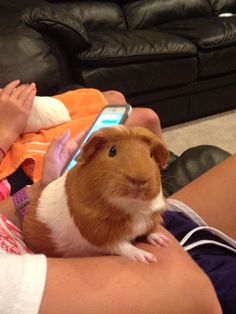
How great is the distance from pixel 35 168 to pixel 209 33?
1.81 m

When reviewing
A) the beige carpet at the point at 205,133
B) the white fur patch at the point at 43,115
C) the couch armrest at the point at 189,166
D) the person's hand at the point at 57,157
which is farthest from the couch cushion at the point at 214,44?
the person's hand at the point at 57,157

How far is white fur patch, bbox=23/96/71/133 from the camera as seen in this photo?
4.38ft

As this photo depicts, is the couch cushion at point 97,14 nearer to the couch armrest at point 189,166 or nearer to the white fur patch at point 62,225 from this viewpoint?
the couch armrest at point 189,166

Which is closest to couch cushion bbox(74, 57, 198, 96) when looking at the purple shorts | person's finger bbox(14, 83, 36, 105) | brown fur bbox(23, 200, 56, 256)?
person's finger bbox(14, 83, 36, 105)

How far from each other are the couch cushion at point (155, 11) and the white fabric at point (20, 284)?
2848 mm

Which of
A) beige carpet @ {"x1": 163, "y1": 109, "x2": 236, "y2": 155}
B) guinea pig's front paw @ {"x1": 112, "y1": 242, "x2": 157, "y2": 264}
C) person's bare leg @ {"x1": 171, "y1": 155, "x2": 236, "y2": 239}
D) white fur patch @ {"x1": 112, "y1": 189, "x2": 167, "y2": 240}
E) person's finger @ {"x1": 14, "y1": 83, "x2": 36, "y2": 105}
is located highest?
white fur patch @ {"x1": 112, "y1": 189, "x2": 167, "y2": 240}

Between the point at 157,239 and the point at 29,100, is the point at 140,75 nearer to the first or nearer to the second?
the point at 29,100

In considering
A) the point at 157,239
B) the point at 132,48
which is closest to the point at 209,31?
the point at 132,48

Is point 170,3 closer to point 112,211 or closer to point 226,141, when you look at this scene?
point 226,141

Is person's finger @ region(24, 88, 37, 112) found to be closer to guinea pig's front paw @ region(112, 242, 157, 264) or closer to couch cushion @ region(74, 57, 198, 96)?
guinea pig's front paw @ region(112, 242, 157, 264)

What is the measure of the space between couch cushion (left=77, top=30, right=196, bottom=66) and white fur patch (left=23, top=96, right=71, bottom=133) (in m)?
0.98

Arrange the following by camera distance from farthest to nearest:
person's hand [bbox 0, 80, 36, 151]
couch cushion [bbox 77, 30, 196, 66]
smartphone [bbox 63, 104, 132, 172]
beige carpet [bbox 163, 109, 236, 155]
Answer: beige carpet [bbox 163, 109, 236, 155] → couch cushion [bbox 77, 30, 196, 66] → person's hand [bbox 0, 80, 36, 151] → smartphone [bbox 63, 104, 132, 172]

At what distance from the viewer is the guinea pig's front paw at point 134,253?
65 centimetres

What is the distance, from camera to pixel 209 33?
8.51 feet
